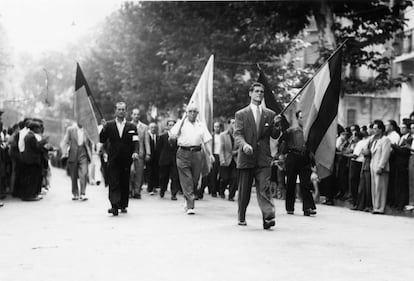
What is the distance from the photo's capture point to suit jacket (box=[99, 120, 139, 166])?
12.4 meters

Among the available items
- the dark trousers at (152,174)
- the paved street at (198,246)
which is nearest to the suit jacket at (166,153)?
the dark trousers at (152,174)

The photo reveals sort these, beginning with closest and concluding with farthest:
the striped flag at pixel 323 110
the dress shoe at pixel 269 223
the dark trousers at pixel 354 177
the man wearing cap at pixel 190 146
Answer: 1. the dress shoe at pixel 269 223
2. the striped flag at pixel 323 110
3. the man wearing cap at pixel 190 146
4. the dark trousers at pixel 354 177

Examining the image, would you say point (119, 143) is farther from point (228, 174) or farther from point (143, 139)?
point (228, 174)

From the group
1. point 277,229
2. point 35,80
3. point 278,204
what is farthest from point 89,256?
point 35,80

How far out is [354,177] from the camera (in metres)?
15.0

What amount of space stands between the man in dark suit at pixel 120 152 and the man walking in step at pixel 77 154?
10.9 ft

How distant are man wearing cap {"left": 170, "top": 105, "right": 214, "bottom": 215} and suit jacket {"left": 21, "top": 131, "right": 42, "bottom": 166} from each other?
161 inches

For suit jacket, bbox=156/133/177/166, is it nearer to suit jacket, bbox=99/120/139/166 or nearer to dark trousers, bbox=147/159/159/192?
dark trousers, bbox=147/159/159/192

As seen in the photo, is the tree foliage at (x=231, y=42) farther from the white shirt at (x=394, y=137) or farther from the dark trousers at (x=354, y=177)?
the dark trousers at (x=354, y=177)

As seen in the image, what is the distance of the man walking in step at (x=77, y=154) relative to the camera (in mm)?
15656

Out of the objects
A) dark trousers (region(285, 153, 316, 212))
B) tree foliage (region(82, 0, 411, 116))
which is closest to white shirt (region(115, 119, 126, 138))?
dark trousers (region(285, 153, 316, 212))

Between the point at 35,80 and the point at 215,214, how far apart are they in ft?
183

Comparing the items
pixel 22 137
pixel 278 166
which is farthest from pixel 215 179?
pixel 22 137

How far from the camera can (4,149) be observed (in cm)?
1673
